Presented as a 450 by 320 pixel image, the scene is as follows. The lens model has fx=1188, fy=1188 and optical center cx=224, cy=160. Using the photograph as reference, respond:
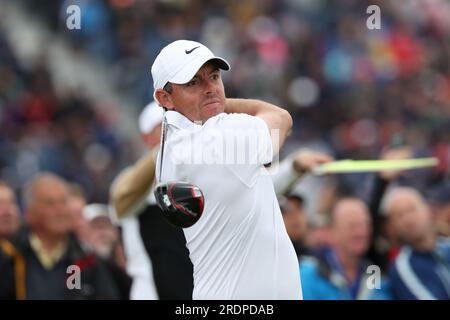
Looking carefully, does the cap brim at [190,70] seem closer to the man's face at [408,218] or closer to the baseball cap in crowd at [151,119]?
the baseball cap in crowd at [151,119]

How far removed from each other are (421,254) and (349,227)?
0.50 meters

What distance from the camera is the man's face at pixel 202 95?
4922 mm

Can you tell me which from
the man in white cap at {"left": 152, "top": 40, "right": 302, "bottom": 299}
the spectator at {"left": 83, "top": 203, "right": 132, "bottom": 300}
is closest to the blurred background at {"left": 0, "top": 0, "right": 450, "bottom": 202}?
the spectator at {"left": 83, "top": 203, "right": 132, "bottom": 300}

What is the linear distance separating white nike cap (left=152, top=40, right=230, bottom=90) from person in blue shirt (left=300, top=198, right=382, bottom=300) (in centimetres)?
264

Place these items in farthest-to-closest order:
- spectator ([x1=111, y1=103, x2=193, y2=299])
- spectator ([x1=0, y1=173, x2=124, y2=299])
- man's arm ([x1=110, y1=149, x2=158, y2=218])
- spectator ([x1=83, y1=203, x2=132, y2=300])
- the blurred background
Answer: the blurred background → spectator ([x1=83, y1=203, x2=132, y2=300]) → spectator ([x1=0, y1=173, x2=124, y2=299]) → spectator ([x1=111, y1=103, x2=193, y2=299]) → man's arm ([x1=110, y1=149, x2=158, y2=218])

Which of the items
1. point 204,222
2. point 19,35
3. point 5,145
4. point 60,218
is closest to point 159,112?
point 60,218

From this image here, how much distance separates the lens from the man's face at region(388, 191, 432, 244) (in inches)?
302

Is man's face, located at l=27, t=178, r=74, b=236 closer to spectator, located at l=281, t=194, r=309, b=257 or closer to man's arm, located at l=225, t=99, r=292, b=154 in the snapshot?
spectator, located at l=281, t=194, r=309, b=257

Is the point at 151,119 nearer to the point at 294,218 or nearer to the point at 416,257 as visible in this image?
the point at 294,218

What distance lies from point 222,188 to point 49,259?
10.4 ft

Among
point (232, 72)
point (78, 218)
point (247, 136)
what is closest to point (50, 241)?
point (78, 218)

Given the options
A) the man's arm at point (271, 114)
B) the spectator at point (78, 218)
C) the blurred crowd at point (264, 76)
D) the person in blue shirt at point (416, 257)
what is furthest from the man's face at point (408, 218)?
the blurred crowd at point (264, 76)

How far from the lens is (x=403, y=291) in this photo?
744 cm

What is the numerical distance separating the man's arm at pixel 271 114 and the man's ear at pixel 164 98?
0.36m
